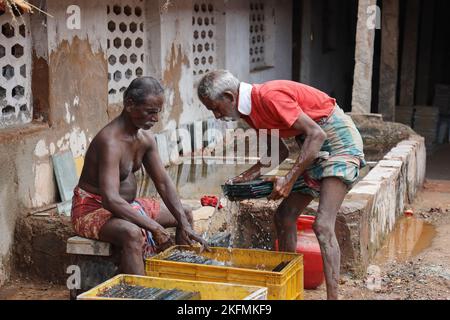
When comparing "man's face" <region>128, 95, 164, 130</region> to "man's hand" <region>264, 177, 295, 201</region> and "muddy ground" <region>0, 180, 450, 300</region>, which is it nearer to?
"man's hand" <region>264, 177, 295, 201</region>

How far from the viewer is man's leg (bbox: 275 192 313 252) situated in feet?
17.3

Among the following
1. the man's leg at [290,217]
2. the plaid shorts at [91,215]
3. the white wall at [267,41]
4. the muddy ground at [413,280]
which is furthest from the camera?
the white wall at [267,41]

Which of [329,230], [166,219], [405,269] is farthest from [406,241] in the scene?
[166,219]

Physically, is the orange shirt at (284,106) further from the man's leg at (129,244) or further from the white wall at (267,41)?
the white wall at (267,41)

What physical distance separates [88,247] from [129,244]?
1.56ft

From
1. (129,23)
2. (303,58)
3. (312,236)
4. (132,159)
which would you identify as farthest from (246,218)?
(303,58)

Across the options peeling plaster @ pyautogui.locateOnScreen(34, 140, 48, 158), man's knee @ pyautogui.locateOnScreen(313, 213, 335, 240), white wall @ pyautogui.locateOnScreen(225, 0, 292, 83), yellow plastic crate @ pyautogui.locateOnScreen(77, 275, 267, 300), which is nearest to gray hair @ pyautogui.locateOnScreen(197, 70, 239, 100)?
man's knee @ pyautogui.locateOnScreen(313, 213, 335, 240)

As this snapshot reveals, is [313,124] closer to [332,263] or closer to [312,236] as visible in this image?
[332,263]

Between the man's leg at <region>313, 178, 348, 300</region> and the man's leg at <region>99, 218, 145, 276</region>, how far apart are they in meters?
1.13

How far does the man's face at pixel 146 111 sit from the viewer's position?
4.92 meters

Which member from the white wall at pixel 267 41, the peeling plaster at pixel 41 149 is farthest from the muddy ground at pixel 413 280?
the white wall at pixel 267 41

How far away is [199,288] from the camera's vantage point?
4.39 meters

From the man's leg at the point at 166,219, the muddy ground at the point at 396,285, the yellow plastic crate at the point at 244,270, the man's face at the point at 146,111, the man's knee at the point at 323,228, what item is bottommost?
the muddy ground at the point at 396,285

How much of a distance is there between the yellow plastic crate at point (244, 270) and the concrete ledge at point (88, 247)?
0.48 metres
